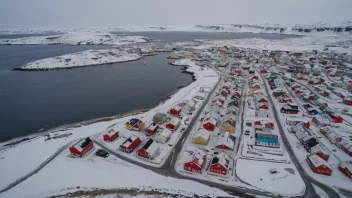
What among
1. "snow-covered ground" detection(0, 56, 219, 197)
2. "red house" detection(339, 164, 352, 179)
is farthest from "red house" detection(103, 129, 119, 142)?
"red house" detection(339, 164, 352, 179)

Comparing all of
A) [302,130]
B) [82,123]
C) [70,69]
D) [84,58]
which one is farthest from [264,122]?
[84,58]

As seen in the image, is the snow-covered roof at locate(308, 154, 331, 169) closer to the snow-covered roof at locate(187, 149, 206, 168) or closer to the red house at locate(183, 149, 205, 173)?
the snow-covered roof at locate(187, 149, 206, 168)

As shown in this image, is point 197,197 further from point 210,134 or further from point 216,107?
point 216,107

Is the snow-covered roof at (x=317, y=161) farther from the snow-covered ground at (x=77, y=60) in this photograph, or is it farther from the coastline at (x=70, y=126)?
the snow-covered ground at (x=77, y=60)

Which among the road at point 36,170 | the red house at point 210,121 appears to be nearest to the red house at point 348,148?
the red house at point 210,121

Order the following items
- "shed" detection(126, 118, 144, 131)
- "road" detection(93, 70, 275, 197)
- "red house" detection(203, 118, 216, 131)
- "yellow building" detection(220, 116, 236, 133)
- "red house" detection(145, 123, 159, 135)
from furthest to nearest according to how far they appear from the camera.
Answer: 1. "shed" detection(126, 118, 144, 131)
2. "red house" detection(203, 118, 216, 131)
3. "yellow building" detection(220, 116, 236, 133)
4. "red house" detection(145, 123, 159, 135)
5. "road" detection(93, 70, 275, 197)
